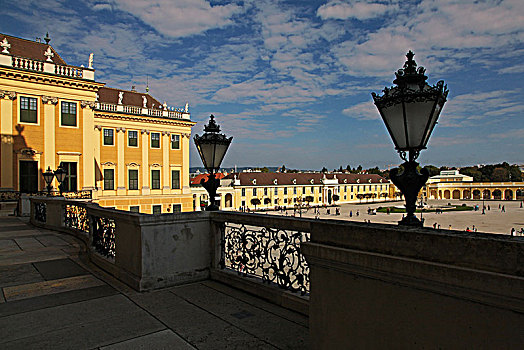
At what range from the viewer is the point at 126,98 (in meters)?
45.1

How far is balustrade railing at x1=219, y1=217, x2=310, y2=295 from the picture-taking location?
4.76 m

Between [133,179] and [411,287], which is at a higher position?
[133,179]

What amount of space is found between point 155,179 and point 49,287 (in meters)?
38.9

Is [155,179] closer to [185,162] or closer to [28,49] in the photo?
[185,162]

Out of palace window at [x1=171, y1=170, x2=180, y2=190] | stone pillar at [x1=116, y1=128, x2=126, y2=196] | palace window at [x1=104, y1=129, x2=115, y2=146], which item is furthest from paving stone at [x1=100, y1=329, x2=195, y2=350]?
palace window at [x1=171, y1=170, x2=180, y2=190]

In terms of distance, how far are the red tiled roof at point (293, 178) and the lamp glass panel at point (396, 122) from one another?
87280 millimetres

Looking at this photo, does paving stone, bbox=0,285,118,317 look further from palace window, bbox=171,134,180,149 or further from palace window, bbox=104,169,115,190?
palace window, bbox=171,134,180,149

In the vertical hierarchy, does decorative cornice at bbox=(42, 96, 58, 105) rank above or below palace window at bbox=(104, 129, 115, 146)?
above

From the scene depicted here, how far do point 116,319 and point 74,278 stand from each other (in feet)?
8.55

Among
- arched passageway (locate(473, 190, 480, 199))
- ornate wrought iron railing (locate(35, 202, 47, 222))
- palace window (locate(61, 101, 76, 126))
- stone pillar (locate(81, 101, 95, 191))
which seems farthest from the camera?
arched passageway (locate(473, 190, 480, 199))

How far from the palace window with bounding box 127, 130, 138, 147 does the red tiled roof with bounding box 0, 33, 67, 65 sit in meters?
10.4

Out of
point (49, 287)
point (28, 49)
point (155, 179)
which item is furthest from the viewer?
point (155, 179)

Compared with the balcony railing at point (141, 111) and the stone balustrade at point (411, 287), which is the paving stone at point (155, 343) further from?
the balcony railing at point (141, 111)

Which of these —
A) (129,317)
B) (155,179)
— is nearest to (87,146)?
(155,179)
